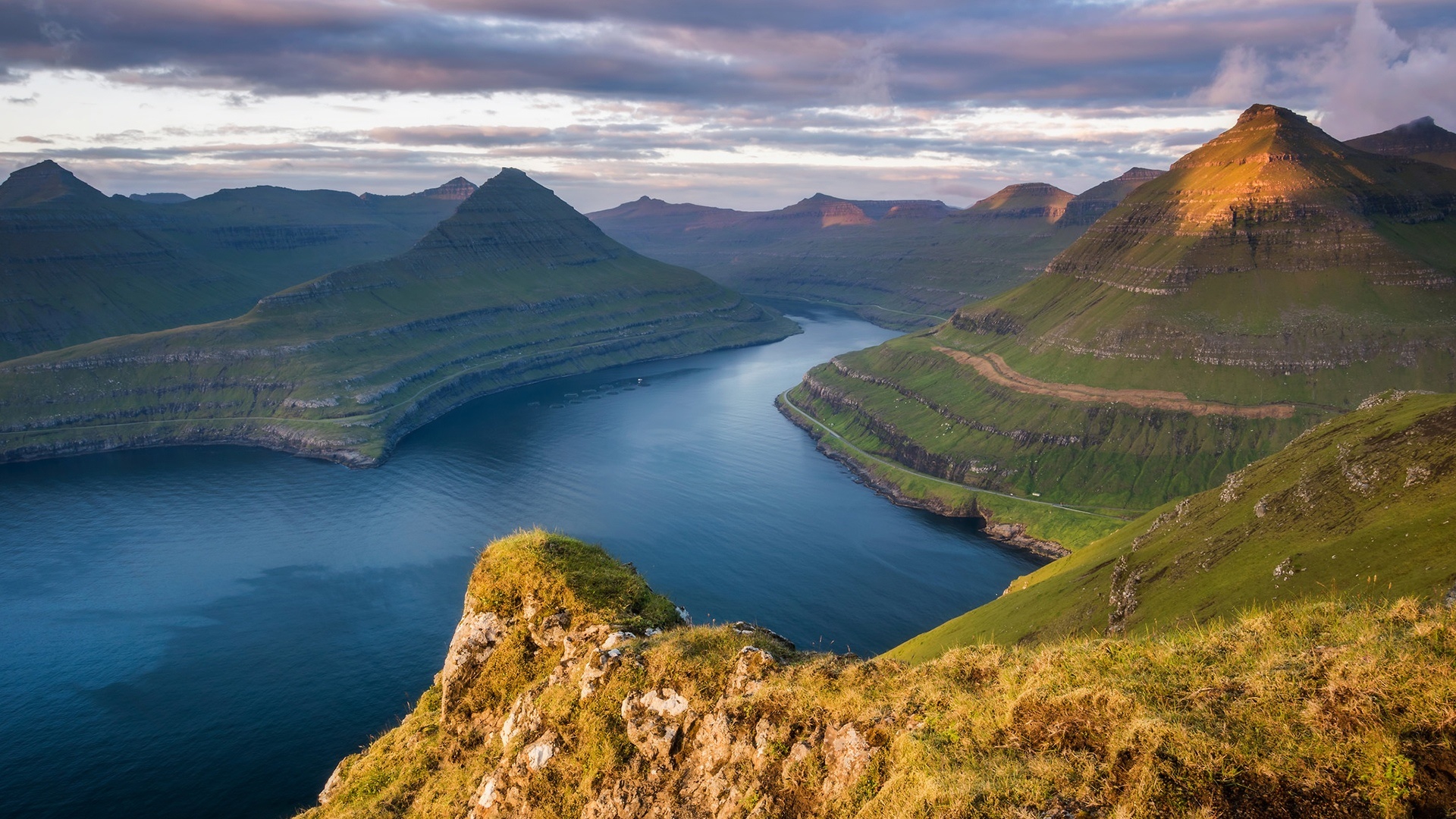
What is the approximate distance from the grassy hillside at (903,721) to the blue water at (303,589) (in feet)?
210

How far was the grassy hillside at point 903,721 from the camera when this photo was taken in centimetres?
2030

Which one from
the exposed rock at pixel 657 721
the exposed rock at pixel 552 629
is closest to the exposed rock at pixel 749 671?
the exposed rock at pixel 657 721

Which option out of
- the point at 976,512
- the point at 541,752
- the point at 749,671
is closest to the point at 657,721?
the point at 749,671

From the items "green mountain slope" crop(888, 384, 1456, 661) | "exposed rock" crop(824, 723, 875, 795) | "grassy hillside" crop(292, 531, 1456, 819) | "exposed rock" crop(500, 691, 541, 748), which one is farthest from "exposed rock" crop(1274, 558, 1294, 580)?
"exposed rock" crop(500, 691, 541, 748)

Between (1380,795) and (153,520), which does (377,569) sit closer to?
(153,520)

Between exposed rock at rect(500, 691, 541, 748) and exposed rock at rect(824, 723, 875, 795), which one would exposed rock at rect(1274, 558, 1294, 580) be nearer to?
exposed rock at rect(824, 723, 875, 795)

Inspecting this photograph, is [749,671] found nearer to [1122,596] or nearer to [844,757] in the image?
[844,757]

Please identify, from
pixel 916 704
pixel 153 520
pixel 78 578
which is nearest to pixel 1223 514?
pixel 916 704

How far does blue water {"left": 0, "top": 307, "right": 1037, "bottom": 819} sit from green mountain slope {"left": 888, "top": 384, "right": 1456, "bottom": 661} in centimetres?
2283

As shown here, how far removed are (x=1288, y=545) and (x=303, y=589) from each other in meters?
135

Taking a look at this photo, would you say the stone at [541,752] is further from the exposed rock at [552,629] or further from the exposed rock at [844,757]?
the exposed rock at [844,757]

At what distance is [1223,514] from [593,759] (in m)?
82.7

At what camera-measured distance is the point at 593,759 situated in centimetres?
3025

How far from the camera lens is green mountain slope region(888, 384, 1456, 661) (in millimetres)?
64000
